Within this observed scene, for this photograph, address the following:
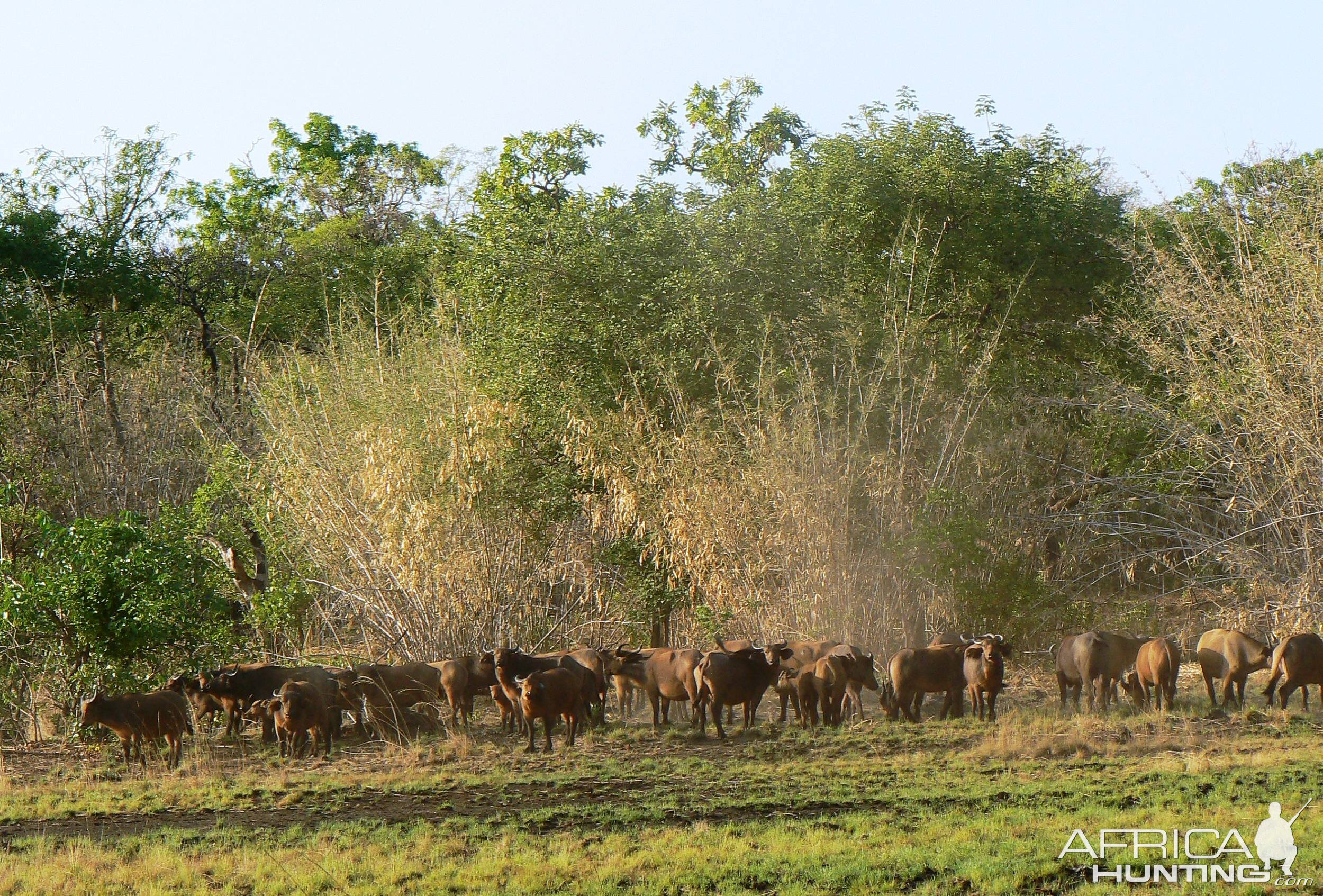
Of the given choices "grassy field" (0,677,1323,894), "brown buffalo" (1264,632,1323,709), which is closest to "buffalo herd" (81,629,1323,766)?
"brown buffalo" (1264,632,1323,709)

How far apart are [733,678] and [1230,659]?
4.34 m

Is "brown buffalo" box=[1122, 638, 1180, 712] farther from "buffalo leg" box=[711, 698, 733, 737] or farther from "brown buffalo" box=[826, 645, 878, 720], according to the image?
"buffalo leg" box=[711, 698, 733, 737]

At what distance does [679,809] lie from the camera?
855 cm

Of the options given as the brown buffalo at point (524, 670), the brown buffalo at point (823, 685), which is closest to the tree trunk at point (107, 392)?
the brown buffalo at point (524, 670)

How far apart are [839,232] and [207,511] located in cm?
786

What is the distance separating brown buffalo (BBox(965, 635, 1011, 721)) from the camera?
11.4 meters

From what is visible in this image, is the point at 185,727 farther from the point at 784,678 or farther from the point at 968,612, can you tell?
the point at 968,612

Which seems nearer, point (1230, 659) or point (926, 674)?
point (926, 674)

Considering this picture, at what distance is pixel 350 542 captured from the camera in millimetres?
13875

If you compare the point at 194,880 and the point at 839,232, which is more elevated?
the point at 839,232

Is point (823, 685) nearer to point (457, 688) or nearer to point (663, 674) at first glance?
point (663, 674)

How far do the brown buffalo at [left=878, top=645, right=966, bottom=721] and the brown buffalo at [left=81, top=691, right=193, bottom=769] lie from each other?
19.7ft

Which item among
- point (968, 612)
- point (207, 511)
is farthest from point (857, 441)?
point (207, 511)
